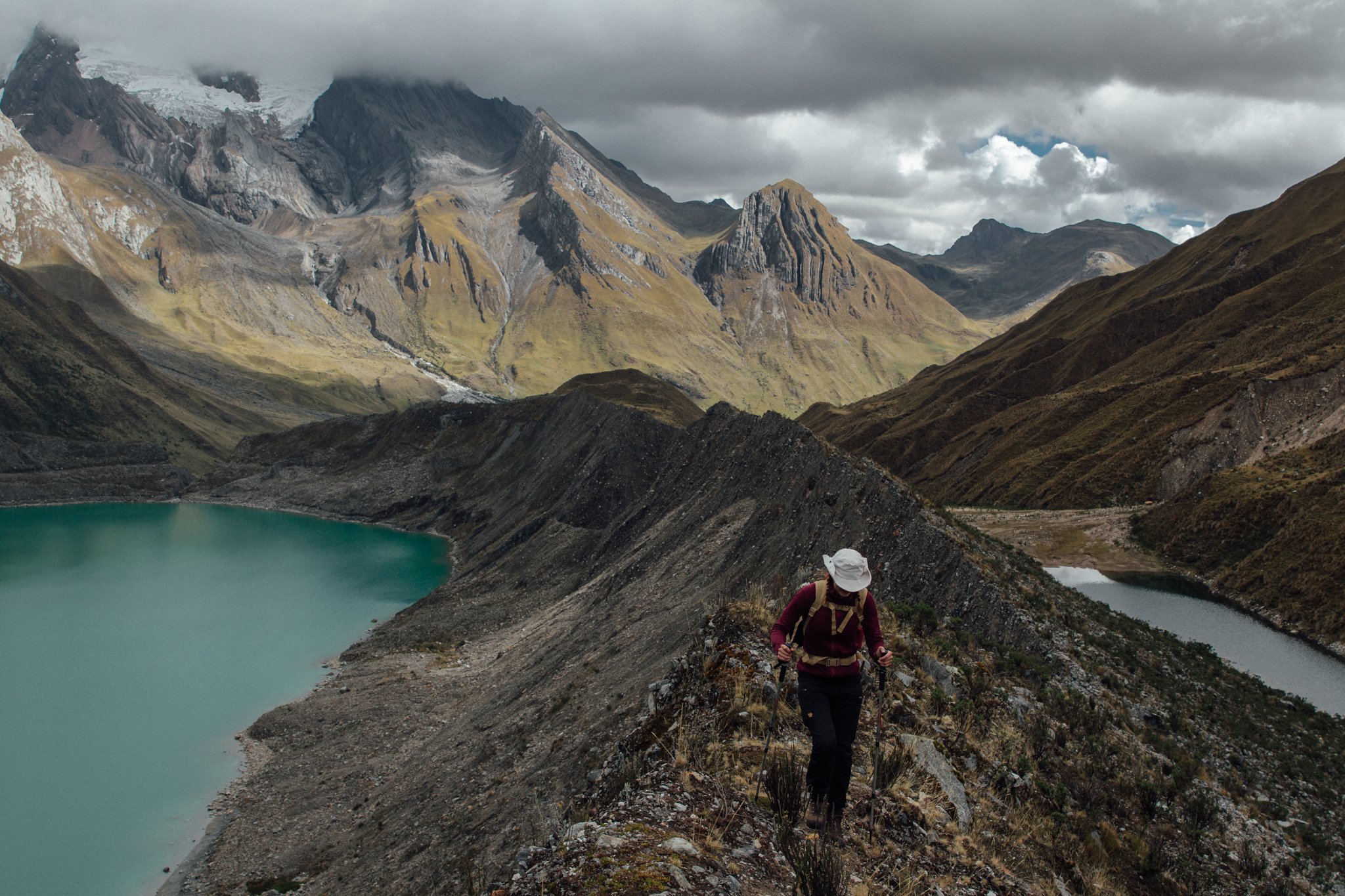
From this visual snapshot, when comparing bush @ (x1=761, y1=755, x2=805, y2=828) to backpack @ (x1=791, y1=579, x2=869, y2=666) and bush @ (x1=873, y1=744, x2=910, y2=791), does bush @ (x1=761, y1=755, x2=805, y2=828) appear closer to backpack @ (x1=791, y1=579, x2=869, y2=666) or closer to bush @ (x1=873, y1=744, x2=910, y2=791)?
bush @ (x1=873, y1=744, x2=910, y2=791)

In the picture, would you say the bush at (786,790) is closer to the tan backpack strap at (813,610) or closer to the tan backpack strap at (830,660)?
the tan backpack strap at (830,660)

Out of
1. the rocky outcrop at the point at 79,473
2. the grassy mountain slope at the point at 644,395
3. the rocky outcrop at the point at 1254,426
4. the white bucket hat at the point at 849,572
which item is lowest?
the rocky outcrop at the point at 79,473

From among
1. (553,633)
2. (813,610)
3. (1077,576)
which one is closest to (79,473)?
(553,633)

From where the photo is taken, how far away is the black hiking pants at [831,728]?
8.50 metres

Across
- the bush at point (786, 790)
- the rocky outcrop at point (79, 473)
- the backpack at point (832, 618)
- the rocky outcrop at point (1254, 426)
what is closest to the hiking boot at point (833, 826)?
the bush at point (786, 790)

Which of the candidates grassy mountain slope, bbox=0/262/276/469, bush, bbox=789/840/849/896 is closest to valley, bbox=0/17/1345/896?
bush, bbox=789/840/849/896

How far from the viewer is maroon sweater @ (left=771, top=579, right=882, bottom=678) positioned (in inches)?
342

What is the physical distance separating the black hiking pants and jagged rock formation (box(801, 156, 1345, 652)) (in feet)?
131

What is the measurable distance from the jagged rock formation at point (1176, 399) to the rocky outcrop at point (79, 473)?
339ft

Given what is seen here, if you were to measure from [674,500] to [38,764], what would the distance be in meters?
34.6

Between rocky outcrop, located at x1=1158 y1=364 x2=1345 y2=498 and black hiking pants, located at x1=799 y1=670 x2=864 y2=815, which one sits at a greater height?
rocky outcrop, located at x1=1158 y1=364 x2=1345 y2=498

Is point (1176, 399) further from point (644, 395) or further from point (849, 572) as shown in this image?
point (849, 572)

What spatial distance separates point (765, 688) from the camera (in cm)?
1132

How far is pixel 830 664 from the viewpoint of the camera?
28.6 ft
